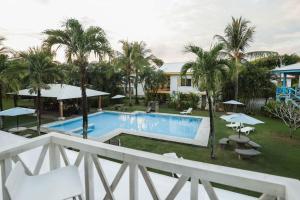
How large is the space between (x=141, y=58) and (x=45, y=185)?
23.3 meters

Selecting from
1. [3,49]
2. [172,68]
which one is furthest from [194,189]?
[172,68]

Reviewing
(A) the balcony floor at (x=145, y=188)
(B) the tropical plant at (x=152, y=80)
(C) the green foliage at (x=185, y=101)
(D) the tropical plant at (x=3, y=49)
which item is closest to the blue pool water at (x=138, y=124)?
(C) the green foliage at (x=185, y=101)

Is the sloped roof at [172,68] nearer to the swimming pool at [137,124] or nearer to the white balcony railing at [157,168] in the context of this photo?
the swimming pool at [137,124]

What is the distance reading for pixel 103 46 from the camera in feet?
36.9

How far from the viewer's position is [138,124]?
1789 centimetres

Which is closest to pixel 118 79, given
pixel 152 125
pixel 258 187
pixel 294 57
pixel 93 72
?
pixel 93 72

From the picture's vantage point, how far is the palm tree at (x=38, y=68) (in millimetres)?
12008

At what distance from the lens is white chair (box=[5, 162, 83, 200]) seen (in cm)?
239

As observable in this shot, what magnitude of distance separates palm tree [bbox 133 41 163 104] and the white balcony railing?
22389 mm

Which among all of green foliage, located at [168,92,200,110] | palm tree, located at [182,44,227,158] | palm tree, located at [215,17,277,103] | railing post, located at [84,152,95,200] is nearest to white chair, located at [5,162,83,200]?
railing post, located at [84,152,95,200]

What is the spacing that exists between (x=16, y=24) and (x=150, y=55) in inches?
653

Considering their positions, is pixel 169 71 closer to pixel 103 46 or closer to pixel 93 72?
pixel 93 72

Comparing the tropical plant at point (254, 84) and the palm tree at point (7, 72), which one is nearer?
the palm tree at point (7, 72)

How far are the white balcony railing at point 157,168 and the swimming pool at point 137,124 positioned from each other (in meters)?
10.9
